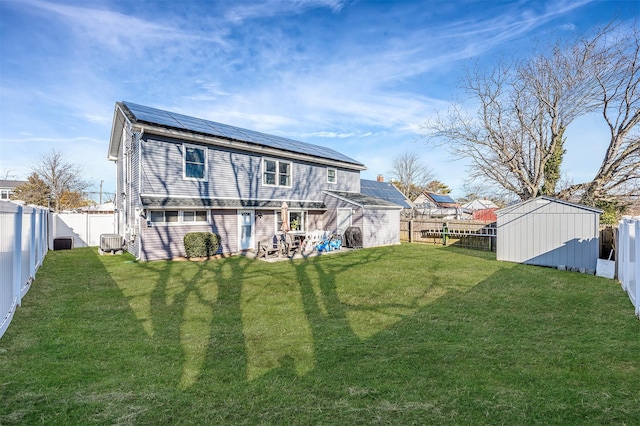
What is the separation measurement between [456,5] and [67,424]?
15527 millimetres

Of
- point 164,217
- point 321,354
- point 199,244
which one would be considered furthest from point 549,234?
point 164,217

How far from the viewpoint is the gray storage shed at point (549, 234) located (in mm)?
10352

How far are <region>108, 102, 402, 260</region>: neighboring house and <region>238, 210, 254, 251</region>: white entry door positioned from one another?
0.15 feet

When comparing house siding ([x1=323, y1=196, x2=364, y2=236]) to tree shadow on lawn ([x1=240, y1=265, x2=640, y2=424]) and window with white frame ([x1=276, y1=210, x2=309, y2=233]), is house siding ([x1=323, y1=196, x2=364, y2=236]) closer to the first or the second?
window with white frame ([x1=276, y1=210, x2=309, y2=233])

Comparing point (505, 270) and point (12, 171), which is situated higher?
point (12, 171)

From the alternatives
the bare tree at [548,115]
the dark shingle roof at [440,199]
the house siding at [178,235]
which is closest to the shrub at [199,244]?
the house siding at [178,235]

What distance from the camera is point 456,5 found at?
40.6 ft

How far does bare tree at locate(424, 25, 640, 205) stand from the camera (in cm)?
1380

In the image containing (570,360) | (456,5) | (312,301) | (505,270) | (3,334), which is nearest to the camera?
(570,360)

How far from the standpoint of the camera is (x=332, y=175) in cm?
1998

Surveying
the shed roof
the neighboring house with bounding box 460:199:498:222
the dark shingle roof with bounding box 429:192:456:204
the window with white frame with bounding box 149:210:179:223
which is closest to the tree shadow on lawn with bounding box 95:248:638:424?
the shed roof

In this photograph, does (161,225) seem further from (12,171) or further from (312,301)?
(12,171)

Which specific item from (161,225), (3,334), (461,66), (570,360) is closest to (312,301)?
(570,360)

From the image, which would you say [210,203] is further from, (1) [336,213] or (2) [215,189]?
(1) [336,213]
